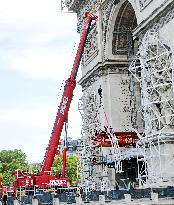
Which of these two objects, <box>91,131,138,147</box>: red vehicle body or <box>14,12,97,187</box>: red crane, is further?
<box>91,131,138,147</box>: red vehicle body

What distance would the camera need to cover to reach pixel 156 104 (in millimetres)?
33719

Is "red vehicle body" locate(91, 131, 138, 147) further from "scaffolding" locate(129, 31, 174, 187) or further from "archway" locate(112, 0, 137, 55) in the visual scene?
"archway" locate(112, 0, 137, 55)

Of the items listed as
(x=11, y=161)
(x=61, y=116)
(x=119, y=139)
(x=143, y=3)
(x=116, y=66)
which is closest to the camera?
(x=143, y=3)

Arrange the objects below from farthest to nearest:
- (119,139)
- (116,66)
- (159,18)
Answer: (116,66) → (119,139) → (159,18)

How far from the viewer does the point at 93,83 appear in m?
48.7

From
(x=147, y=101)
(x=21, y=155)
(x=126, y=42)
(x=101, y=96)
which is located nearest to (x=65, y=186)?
(x=147, y=101)

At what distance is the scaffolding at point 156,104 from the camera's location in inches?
1257

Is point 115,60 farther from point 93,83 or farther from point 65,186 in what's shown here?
point 65,186

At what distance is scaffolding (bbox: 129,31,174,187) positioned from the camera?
31.9 metres

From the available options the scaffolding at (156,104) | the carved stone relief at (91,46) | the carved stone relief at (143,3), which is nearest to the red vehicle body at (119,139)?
the scaffolding at (156,104)

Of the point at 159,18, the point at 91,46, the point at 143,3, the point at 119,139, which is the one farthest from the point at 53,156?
the point at 91,46

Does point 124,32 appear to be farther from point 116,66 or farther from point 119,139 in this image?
point 119,139

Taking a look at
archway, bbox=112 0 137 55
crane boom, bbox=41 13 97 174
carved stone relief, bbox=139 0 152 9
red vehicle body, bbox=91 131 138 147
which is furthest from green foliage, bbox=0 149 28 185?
carved stone relief, bbox=139 0 152 9

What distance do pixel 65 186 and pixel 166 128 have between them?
26.0 ft
